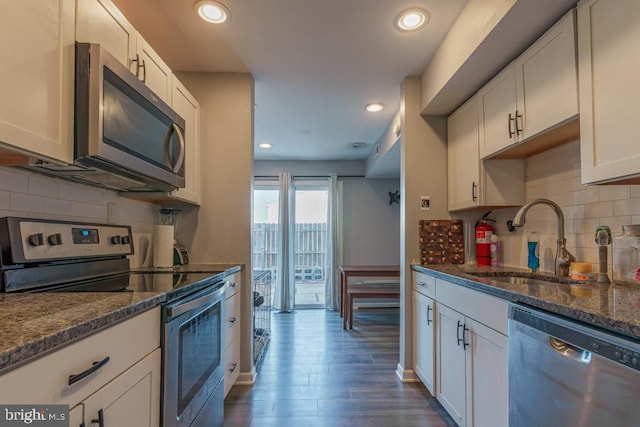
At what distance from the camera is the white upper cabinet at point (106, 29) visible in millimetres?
1268

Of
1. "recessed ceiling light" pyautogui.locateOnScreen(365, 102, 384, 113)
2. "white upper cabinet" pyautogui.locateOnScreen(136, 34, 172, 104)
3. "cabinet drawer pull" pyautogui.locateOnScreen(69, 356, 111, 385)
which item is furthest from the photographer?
"recessed ceiling light" pyautogui.locateOnScreen(365, 102, 384, 113)

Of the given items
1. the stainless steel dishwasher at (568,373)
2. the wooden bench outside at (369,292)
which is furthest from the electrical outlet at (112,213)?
the wooden bench outside at (369,292)

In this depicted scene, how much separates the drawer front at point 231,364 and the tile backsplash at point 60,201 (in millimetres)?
1002

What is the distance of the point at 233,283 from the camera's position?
2.31 metres

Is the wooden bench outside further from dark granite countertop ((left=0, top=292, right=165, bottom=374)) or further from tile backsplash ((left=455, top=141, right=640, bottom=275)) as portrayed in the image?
dark granite countertop ((left=0, top=292, right=165, bottom=374))

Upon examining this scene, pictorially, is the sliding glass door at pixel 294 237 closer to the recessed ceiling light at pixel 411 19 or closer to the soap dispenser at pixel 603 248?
the recessed ceiling light at pixel 411 19

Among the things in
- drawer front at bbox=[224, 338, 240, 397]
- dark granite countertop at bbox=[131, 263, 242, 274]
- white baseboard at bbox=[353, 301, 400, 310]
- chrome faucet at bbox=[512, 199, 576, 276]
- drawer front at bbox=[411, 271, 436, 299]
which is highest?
chrome faucet at bbox=[512, 199, 576, 276]

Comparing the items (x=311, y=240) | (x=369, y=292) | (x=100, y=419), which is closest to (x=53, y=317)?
(x=100, y=419)

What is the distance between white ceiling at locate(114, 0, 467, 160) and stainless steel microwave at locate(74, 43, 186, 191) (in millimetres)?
611

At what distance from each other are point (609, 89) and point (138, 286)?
1.96m

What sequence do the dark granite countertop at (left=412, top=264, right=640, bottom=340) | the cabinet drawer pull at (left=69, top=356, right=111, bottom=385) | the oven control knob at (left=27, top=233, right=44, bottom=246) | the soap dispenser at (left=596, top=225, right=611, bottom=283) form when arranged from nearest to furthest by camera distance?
the cabinet drawer pull at (left=69, top=356, right=111, bottom=385) → the dark granite countertop at (left=412, top=264, right=640, bottom=340) → the oven control knob at (left=27, top=233, right=44, bottom=246) → the soap dispenser at (left=596, top=225, right=611, bottom=283)

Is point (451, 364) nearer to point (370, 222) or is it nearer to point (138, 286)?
point (138, 286)

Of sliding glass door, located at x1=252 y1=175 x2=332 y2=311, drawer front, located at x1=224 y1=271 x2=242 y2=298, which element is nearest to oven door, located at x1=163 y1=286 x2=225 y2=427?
drawer front, located at x1=224 y1=271 x2=242 y2=298

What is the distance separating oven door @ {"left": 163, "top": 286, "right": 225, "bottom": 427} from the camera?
122 centimetres
